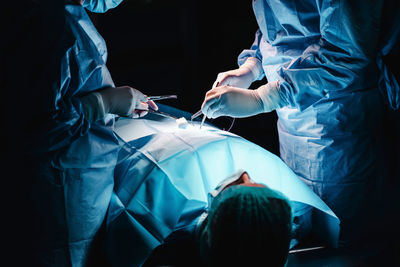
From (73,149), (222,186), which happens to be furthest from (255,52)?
(73,149)

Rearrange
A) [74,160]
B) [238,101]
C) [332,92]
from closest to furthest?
[74,160] → [332,92] → [238,101]

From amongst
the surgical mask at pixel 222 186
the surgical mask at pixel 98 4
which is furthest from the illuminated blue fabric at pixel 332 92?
the surgical mask at pixel 98 4

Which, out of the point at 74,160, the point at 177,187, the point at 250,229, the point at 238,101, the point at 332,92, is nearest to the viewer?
the point at 250,229

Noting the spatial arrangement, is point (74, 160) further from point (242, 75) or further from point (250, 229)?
point (242, 75)

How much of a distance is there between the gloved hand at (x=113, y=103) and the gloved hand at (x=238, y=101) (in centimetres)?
37

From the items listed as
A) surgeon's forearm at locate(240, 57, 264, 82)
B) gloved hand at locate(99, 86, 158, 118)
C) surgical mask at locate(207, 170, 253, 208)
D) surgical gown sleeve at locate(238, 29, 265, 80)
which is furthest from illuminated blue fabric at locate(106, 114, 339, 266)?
surgical gown sleeve at locate(238, 29, 265, 80)

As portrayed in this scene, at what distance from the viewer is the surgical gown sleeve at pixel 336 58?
146 centimetres

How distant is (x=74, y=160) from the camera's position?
135 cm

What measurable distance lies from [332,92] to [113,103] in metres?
1.10

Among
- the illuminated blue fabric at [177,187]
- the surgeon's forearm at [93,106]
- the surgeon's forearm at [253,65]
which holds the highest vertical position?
the surgeon's forearm at [93,106]

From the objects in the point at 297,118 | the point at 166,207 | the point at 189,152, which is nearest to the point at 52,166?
the point at 166,207

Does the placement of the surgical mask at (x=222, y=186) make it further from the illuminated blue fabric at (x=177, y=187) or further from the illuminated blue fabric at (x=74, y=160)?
the illuminated blue fabric at (x=74, y=160)

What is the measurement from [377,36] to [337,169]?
27.9 inches

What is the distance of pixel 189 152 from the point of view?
→ 161 centimetres
